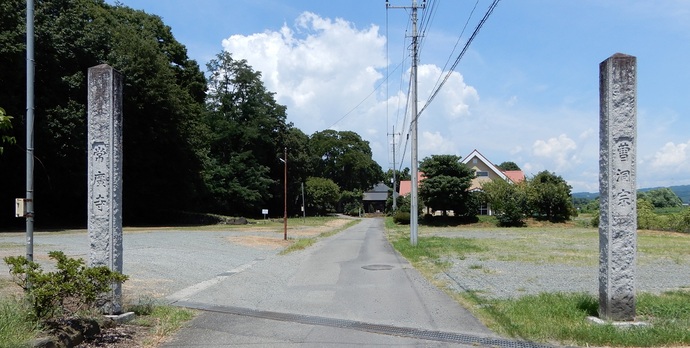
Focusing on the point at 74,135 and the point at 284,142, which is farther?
the point at 284,142

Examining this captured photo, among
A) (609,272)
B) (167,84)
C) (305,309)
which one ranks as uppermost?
(167,84)

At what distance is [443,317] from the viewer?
7.92m

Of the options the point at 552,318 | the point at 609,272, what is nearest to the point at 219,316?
the point at 552,318

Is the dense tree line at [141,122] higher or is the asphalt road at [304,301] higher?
the dense tree line at [141,122]

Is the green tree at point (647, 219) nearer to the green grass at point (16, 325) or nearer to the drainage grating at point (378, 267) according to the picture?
the drainage grating at point (378, 267)

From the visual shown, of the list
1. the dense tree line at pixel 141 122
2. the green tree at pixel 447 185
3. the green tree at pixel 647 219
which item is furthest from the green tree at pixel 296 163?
the green tree at pixel 647 219

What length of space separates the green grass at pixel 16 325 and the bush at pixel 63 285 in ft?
0.52

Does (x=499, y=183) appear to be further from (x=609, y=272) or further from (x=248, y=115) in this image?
(x=609, y=272)

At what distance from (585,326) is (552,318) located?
0.64 metres

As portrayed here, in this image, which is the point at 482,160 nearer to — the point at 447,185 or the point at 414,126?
the point at 447,185

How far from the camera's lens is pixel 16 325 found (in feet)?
17.4

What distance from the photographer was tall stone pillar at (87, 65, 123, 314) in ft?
23.8

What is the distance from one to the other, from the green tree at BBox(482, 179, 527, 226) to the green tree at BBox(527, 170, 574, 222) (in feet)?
3.43

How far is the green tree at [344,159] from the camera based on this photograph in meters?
94.1
